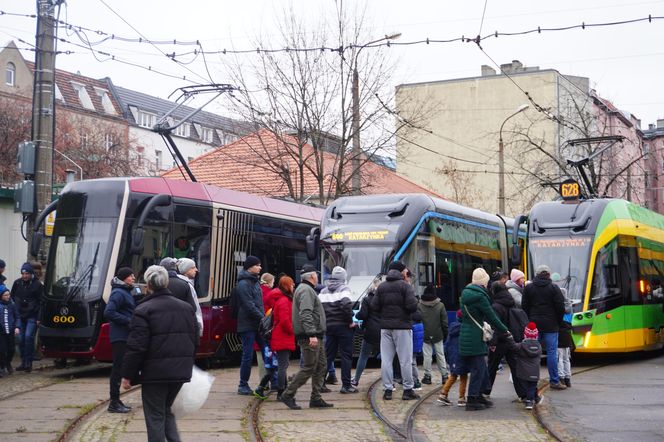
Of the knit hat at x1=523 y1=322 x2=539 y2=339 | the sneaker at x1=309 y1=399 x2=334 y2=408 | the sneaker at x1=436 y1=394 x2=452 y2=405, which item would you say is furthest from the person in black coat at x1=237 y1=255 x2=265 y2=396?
the knit hat at x1=523 y1=322 x2=539 y2=339

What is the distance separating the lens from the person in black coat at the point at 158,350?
7254 mm

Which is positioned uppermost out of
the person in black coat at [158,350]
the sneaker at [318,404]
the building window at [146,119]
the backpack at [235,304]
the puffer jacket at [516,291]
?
the building window at [146,119]

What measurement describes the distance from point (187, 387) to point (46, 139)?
10.7 m

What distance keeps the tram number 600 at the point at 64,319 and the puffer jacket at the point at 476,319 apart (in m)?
6.55

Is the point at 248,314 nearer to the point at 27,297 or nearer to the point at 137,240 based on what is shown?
the point at 137,240

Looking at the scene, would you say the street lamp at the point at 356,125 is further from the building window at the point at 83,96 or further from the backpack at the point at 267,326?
the building window at the point at 83,96

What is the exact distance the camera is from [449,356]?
524 inches

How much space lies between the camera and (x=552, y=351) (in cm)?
1317

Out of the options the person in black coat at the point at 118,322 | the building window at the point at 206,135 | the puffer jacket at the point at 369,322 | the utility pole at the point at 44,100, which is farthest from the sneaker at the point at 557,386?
the building window at the point at 206,135

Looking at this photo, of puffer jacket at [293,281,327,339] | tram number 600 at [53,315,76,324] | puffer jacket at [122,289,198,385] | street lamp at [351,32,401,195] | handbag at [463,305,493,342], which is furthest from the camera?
street lamp at [351,32,401,195]

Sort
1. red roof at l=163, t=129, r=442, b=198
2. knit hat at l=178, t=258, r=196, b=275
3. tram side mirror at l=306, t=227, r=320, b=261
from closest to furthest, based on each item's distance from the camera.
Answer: knit hat at l=178, t=258, r=196, b=275 → tram side mirror at l=306, t=227, r=320, b=261 → red roof at l=163, t=129, r=442, b=198

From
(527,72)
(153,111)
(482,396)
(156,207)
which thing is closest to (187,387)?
(482,396)

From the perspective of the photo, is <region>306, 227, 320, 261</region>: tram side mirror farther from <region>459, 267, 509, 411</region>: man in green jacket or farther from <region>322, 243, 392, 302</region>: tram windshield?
<region>459, 267, 509, 411</region>: man in green jacket

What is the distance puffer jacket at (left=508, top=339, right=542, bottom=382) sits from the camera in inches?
453
